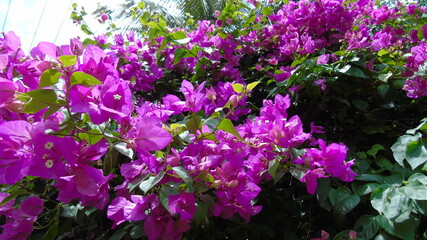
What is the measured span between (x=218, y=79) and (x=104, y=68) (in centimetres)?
96

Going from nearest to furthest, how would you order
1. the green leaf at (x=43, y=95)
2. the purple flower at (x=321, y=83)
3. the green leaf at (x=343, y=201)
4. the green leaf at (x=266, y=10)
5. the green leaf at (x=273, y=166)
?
the green leaf at (x=43, y=95) → the green leaf at (x=273, y=166) → the green leaf at (x=343, y=201) → the purple flower at (x=321, y=83) → the green leaf at (x=266, y=10)

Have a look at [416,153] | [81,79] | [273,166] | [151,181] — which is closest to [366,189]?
[416,153]

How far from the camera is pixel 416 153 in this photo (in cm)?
89

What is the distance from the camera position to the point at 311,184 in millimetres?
758

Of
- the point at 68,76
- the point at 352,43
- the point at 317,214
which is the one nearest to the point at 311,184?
the point at 317,214

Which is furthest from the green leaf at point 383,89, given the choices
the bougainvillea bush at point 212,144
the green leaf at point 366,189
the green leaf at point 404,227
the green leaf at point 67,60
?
the green leaf at point 67,60

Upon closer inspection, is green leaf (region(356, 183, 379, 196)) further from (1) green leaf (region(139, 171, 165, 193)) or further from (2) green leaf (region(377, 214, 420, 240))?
(1) green leaf (region(139, 171, 165, 193))

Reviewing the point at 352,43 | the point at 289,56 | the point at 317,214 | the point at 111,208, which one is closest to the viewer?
the point at 111,208

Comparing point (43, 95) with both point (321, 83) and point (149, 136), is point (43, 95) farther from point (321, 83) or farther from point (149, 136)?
point (321, 83)

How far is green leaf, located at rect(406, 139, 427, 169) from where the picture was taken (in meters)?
0.86

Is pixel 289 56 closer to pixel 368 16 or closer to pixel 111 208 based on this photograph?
pixel 368 16

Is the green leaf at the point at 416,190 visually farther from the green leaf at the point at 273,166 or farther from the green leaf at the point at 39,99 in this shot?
the green leaf at the point at 39,99

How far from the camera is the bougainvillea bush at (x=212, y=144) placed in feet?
1.85

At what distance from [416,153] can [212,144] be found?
0.60m
